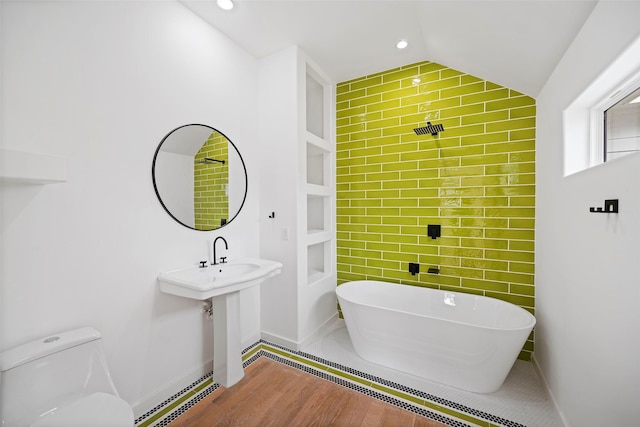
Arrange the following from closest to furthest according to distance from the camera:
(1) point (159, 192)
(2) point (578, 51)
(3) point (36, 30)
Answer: (3) point (36, 30), (2) point (578, 51), (1) point (159, 192)

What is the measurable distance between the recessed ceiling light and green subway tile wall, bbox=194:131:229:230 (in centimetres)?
95

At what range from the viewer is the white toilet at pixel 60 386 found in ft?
3.63

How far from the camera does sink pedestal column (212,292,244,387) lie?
1.95 metres

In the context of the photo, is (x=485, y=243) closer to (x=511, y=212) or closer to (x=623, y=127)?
(x=511, y=212)

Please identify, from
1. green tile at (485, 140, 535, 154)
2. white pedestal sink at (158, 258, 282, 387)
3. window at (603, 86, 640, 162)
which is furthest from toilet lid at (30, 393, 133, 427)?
green tile at (485, 140, 535, 154)

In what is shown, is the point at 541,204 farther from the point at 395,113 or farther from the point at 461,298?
the point at 395,113

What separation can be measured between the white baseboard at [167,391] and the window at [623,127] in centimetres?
307

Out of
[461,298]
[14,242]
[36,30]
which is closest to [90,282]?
[14,242]

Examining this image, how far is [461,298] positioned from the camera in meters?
2.46

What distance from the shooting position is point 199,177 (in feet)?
7.11

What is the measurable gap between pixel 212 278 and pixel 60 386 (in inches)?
36.5

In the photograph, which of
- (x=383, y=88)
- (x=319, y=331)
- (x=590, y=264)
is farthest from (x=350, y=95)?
(x=319, y=331)

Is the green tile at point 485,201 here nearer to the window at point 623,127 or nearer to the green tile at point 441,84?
the window at point 623,127

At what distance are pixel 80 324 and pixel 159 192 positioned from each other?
0.90 m
